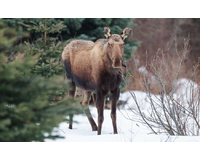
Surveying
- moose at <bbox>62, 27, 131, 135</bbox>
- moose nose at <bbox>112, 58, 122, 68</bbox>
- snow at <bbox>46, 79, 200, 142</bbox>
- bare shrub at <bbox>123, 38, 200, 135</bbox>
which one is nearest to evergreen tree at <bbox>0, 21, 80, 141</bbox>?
snow at <bbox>46, 79, 200, 142</bbox>

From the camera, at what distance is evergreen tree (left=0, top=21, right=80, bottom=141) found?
268 centimetres

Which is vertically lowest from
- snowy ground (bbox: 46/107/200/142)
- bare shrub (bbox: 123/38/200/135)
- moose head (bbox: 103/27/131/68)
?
snowy ground (bbox: 46/107/200/142)

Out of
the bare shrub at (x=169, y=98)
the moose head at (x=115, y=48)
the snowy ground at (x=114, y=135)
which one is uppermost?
the moose head at (x=115, y=48)

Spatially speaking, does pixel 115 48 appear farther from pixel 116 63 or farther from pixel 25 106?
pixel 25 106

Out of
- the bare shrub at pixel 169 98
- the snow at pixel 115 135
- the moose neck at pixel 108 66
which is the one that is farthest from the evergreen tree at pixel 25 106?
the moose neck at pixel 108 66

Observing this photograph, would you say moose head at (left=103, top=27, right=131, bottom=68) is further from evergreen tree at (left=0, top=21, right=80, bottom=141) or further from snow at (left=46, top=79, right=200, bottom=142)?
evergreen tree at (left=0, top=21, right=80, bottom=141)

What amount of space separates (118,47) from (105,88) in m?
0.91

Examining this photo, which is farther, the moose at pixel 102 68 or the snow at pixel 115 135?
the moose at pixel 102 68

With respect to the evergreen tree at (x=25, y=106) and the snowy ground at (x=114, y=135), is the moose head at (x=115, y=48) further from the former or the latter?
the evergreen tree at (x=25, y=106)

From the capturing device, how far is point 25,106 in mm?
2795

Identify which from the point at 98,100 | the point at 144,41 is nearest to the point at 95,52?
Answer: the point at 98,100

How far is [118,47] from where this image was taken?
5.72 meters

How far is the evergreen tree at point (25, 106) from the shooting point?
8.80 feet
